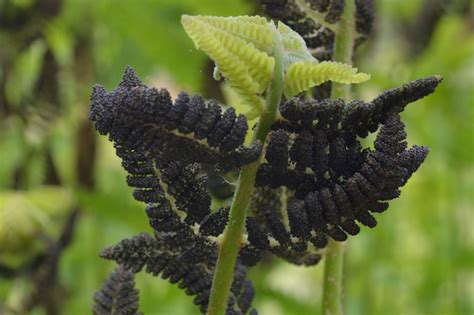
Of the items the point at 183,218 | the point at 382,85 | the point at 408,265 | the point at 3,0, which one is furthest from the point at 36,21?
the point at 183,218

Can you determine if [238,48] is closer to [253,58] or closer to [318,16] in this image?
[253,58]

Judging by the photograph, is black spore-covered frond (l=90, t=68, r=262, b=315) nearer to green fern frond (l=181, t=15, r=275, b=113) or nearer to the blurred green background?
green fern frond (l=181, t=15, r=275, b=113)

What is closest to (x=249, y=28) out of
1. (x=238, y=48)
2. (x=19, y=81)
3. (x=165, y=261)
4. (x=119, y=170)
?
(x=238, y=48)

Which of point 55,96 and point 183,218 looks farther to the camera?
point 55,96

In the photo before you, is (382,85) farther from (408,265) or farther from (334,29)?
(334,29)

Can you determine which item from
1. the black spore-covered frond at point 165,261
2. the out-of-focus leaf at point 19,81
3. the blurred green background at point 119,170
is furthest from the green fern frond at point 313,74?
the out-of-focus leaf at point 19,81

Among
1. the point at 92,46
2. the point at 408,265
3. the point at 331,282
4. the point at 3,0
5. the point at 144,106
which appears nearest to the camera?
the point at 144,106

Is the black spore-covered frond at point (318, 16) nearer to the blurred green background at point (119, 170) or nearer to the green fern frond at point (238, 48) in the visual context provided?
the green fern frond at point (238, 48)

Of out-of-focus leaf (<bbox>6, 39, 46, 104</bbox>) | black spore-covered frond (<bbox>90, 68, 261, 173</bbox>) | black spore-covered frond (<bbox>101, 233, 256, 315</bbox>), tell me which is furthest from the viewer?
out-of-focus leaf (<bbox>6, 39, 46, 104</bbox>)

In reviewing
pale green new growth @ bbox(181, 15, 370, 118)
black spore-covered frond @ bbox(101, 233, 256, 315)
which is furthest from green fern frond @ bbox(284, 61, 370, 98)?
black spore-covered frond @ bbox(101, 233, 256, 315)
